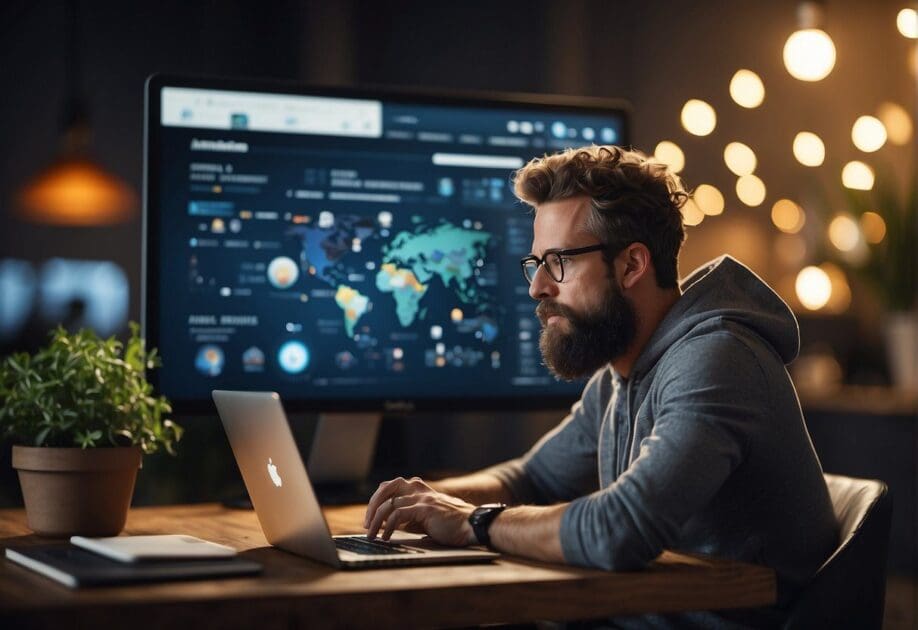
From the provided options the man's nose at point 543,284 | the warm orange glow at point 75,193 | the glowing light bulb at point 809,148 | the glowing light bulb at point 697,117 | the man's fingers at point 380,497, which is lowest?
the man's fingers at point 380,497

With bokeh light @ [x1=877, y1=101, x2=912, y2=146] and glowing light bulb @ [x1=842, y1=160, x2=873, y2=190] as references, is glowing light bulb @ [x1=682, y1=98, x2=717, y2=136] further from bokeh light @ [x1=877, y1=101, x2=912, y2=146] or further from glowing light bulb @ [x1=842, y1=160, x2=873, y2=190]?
bokeh light @ [x1=877, y1=101, x2=912, y2=146]

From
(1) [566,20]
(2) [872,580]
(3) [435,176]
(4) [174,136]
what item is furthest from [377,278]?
(1) [566,20]

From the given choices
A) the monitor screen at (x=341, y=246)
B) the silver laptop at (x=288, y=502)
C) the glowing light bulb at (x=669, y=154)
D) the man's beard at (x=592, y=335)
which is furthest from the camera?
the glowing light bulb at (x=669, y=154)

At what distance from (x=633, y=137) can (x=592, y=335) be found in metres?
2.32

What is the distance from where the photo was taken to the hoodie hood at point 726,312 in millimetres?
1755

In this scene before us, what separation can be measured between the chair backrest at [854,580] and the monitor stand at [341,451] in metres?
0.88

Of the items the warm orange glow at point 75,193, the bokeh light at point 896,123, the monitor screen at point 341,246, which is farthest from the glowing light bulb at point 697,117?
the monitor screen at point 341,246

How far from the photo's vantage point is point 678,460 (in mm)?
1481

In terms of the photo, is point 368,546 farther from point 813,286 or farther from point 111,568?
point 813,286

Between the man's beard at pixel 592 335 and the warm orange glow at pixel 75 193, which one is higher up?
the warm orange glow at pixel 75 193

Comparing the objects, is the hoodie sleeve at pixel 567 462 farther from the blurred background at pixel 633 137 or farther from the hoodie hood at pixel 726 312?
the blurred background at pixel 633 137

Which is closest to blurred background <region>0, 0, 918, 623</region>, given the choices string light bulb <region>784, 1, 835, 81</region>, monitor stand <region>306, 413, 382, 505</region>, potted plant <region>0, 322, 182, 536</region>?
string light bulb <region>784, 1, 835, 81</region>

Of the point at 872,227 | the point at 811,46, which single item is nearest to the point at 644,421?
the point at 811,46

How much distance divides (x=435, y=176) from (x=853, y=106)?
5.23 metres
